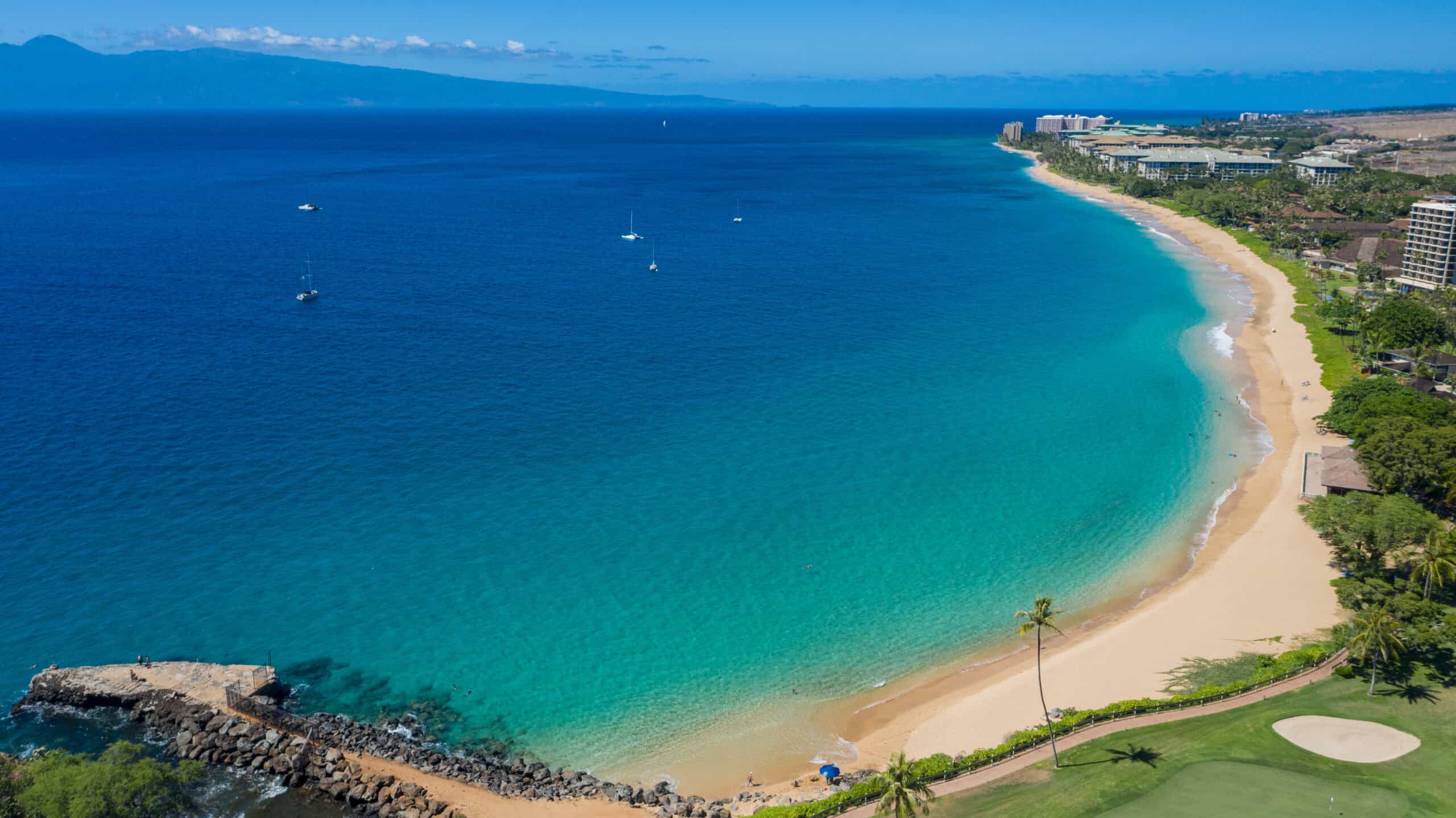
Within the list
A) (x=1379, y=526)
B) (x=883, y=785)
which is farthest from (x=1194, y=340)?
(x=883, y=785)

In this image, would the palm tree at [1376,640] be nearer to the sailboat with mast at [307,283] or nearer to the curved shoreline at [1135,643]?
the curved shoreline at [1135,643]

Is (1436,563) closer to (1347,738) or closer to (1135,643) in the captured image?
(1347,738)

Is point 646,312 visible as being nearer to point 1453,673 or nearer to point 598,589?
point 598,589

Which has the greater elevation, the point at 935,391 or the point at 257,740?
the point at 935,391

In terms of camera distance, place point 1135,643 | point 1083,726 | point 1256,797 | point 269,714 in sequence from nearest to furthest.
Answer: point 1256,797 < point 1083,726 < point 269,714 < point 1135,643

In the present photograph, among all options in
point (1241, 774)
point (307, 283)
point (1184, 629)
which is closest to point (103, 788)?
point (1241, 774)

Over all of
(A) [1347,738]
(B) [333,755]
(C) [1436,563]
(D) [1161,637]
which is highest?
(C) [1436,563]

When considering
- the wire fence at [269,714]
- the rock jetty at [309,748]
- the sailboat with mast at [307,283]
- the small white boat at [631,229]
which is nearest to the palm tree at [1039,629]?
the rock jetty at [309,748]

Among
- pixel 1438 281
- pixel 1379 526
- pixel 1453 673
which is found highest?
pixel 1438 281
